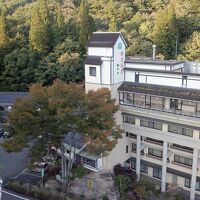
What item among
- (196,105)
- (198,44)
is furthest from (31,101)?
(198,44)

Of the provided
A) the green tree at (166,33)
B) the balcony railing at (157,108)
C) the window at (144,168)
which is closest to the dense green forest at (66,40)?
the green tree at (166,33)

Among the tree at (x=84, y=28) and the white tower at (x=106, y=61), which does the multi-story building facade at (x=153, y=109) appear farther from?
the tree at (x=84, y=28)

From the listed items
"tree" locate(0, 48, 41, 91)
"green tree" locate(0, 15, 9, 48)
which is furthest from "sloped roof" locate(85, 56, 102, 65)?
"green tree" locate(0, 15, 9, 48)

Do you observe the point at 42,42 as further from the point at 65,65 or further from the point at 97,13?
the point at 97,13

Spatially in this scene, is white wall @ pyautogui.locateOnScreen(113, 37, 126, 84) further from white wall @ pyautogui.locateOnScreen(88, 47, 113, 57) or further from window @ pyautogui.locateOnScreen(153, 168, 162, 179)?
window @ pyautogui.locateOnScreen(153, 168, 162, 179)

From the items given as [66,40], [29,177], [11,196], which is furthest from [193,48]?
[11,196]
